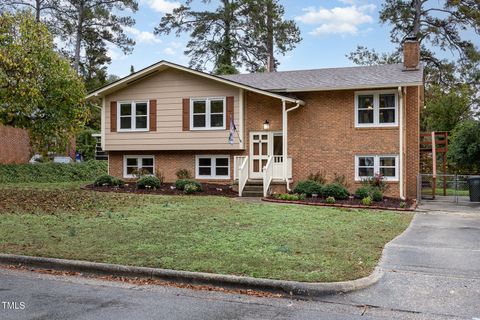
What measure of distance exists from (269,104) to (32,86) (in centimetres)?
970

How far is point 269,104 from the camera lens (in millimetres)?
19875

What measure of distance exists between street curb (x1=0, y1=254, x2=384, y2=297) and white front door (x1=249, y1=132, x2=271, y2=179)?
44.4 feet

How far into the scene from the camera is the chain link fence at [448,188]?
1792cm

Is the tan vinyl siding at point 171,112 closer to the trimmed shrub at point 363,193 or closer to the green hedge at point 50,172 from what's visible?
the green hedge at point 50,172

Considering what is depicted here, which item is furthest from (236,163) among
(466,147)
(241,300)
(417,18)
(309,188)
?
(417,18)

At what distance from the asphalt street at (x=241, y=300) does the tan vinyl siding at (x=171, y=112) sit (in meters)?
13.8

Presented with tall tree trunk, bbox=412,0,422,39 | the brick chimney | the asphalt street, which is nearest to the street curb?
the asphalt street

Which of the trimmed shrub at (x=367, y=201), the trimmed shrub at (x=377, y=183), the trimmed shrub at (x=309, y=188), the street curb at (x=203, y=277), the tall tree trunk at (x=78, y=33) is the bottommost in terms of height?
the street curb at (x=203, y=277)

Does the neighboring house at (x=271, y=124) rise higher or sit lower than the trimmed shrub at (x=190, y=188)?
higher

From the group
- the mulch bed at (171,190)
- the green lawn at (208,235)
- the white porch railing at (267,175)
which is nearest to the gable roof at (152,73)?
the white porch railing at (267,175)

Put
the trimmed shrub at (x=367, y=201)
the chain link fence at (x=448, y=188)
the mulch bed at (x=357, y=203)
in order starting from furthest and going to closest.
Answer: the chain link fence at (x=448, y=188)
the trimmed shrub at (x=367, y=201)
the mulch bed at (x=357, y=203)

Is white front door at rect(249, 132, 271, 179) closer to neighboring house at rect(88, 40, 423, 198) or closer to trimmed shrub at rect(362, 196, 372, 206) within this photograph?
neighboring house at rect(88, 40, 423, 198)

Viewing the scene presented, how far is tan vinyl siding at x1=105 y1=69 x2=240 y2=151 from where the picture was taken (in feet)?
65.8

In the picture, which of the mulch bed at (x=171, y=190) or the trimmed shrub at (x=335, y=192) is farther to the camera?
the mulch bed at (x=171, y=190)
